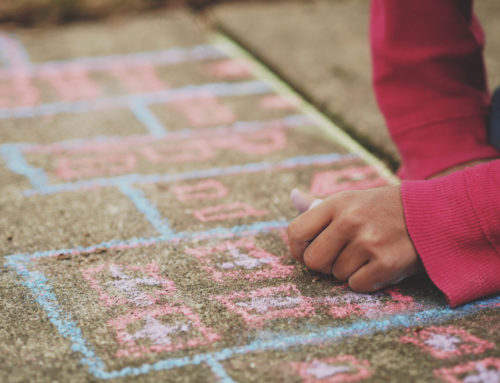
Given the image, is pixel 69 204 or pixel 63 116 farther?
pixel 63 116

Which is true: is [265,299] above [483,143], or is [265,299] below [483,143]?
below

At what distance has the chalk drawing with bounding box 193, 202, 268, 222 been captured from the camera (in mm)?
1696

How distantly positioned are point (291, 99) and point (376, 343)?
55.4 inches

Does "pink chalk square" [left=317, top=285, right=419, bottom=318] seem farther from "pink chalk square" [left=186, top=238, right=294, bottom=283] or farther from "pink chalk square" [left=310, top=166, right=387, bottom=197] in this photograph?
"pink chalk square" [left=310, top=166, right=387, bottom=197]

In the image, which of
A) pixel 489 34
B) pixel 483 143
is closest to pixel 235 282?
pixel 483 143

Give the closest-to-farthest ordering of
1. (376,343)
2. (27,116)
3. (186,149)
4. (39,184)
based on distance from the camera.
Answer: (376,343), (39,184), (186,149), (27,116)

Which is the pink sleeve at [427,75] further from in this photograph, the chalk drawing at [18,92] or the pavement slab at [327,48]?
the chalk drawing at [18,92]

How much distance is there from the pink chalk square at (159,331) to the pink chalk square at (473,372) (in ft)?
1.40

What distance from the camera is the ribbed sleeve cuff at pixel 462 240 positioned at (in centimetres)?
129

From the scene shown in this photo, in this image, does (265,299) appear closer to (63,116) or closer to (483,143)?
(483,143)

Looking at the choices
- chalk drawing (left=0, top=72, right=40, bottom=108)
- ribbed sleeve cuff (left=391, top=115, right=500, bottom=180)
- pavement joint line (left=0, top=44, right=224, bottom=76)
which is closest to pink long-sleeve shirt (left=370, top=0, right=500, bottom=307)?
ribbed sleeve cuff (left=391, top=115, right=500, bottom=180)

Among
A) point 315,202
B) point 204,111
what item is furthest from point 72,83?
point 315,202

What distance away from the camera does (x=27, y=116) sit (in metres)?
2.30

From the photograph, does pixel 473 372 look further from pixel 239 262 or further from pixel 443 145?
pixel 443 145
